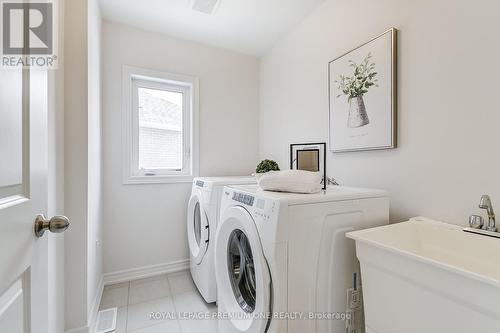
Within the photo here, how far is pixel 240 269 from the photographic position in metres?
1.36

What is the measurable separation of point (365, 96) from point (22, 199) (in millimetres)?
1767

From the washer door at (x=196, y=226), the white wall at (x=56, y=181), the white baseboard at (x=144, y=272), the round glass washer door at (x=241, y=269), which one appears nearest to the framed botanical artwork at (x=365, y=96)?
the round glass washer door at (x=241, y=269)

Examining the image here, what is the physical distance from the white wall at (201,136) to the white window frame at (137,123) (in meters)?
A: 0.06

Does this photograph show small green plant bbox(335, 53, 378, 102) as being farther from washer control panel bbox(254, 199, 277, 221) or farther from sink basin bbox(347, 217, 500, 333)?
washer control panel bbox(254, 199, 277, 221)

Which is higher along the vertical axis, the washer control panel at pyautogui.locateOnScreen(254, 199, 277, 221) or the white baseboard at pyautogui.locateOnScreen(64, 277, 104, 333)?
the washer control panel at pyautogui.locateOnScreen(254, 199, 277, 221)

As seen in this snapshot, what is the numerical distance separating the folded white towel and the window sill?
1.43 metres

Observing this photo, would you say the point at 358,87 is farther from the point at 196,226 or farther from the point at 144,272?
the point at 144,272

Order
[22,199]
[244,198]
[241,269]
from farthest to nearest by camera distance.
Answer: [241,269]
[244,198]
[22,199]

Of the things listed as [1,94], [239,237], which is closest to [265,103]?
[239,237]

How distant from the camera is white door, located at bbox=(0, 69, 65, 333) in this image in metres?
0.51

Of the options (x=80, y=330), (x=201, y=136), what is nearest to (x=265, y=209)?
(x=80, y=330)

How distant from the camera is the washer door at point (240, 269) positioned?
1.04 m

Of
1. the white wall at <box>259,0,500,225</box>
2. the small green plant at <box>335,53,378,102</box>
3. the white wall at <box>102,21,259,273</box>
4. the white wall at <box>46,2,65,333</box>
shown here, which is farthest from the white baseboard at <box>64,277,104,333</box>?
the small green plant at <box>335,53,378,102</box>

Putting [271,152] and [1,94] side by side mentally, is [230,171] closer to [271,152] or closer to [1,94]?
[271,152]
